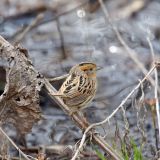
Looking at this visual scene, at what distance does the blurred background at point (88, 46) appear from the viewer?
26.0ft

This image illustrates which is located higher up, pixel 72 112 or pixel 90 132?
pixel 72 112

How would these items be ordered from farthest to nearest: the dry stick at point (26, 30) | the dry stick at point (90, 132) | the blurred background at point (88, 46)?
the dry stick at point (26, 30) < the blurred background at point (88, 46) < the dry stick at point (90, 132)

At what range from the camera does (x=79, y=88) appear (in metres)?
6.05

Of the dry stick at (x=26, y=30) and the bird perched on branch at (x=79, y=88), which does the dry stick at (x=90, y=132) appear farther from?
the dry stick at (x=26, y=30)

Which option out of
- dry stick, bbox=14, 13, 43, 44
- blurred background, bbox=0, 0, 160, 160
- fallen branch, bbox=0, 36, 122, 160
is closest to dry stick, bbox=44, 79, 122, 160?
fallen branch, bbox=0, 36, 122, 160

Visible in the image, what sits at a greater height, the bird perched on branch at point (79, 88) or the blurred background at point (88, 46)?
the blurred background at point (88, 46)

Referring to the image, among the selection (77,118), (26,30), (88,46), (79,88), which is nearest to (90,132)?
(77,118)

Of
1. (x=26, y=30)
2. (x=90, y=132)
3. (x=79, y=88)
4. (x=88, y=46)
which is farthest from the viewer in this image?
(x=88, y=46)

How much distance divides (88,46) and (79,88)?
12.5 feet

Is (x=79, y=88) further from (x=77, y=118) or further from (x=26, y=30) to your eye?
(x=26, y=30)

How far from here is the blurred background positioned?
792cm

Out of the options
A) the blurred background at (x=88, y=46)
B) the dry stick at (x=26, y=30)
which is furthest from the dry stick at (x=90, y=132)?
the dry stick at (x=26, y=30)

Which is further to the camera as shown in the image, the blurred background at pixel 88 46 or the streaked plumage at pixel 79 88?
the blurred background at pixel 88 46

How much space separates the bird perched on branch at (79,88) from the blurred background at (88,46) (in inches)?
40.3
